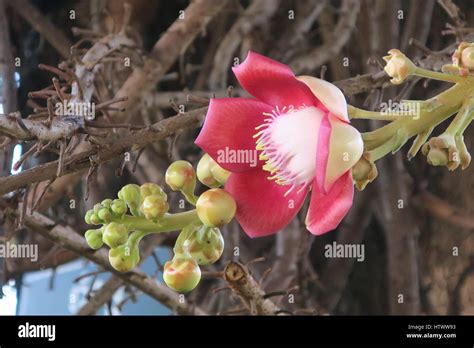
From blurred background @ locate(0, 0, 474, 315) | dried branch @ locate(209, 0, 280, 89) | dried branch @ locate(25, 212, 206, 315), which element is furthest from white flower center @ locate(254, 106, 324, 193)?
dried branch @ locate(209, 0, 280, 89)

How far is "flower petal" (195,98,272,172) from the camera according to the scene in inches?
12.5

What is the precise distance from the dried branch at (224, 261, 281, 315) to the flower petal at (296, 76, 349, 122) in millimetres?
131

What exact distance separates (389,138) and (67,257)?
1.71ft

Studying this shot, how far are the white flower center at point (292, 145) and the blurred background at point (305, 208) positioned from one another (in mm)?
387

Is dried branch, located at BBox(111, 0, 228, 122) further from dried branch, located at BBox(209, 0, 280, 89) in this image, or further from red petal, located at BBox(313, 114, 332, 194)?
red petal, located at BBox(313, 114, 332, 194)

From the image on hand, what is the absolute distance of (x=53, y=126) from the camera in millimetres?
A: 378

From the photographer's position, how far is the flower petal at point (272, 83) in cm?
30

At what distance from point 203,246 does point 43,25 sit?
22.5 inches

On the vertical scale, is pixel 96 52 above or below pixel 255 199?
above

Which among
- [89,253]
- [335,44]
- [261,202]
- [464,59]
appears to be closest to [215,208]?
[261,202]

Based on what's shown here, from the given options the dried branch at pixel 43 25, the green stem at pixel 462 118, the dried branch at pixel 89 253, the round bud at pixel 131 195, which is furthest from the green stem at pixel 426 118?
the dried branch at pixel 43 25
